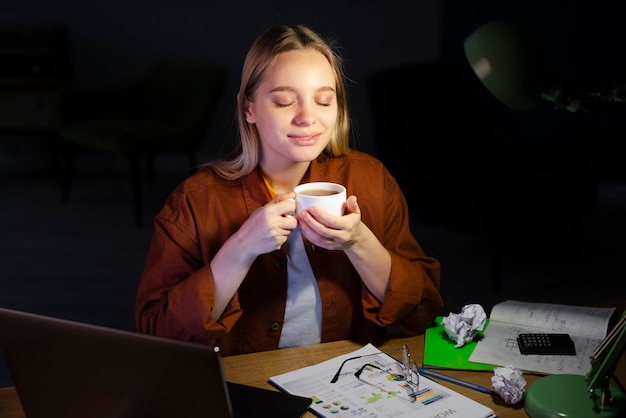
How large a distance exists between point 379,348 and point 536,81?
565mm

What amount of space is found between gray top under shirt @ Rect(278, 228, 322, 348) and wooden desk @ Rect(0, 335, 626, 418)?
13cm

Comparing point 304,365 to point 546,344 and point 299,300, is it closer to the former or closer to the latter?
point 299,300

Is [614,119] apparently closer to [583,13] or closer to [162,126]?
[583,13]

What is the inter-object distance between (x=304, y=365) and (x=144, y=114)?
12.8 feet

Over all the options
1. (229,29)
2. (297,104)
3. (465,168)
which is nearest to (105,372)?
(297,104)

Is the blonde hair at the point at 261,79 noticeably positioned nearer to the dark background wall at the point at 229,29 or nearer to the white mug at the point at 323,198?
the white mug at the point at 323,198

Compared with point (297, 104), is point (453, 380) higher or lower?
lower

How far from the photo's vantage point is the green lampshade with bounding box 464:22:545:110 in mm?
1078

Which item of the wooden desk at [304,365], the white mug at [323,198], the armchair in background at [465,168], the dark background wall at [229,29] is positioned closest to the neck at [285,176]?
the white mug at [323,198]

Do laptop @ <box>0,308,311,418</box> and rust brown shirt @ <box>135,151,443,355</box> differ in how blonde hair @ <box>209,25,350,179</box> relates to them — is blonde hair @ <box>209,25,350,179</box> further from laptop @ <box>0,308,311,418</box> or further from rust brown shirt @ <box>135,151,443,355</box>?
laptop @ <box>0,308,311,418</box>

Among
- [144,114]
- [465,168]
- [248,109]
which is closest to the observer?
[248,109]

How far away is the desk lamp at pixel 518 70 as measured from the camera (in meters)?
1.08

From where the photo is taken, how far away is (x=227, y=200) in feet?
5.04

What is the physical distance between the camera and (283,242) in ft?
4.53
